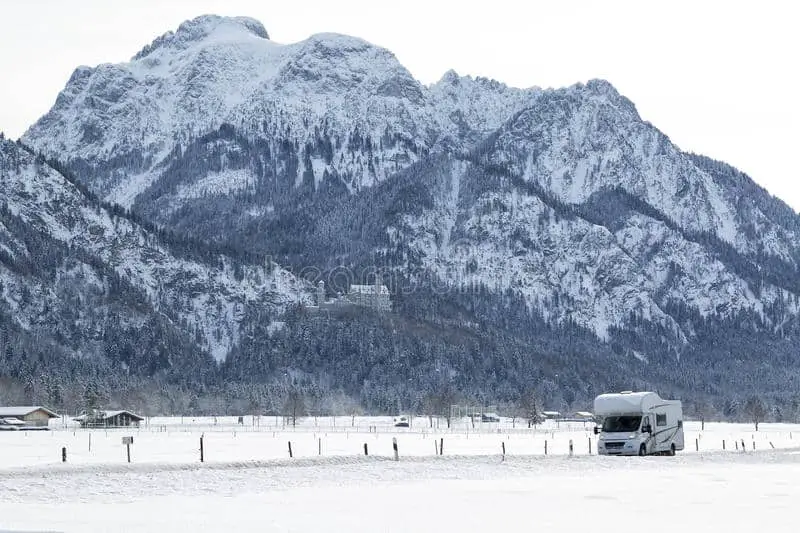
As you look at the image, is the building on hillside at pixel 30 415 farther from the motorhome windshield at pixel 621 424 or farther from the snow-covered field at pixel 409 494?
the motorhome windshield at pixel 621 424

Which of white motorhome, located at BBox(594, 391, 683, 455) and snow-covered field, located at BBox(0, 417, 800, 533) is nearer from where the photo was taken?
snow-covered field, located at BBox(0, 417, 800, 533)

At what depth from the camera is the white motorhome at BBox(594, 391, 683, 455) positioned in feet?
236

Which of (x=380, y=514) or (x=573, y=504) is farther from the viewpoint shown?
(x=573, y=504)

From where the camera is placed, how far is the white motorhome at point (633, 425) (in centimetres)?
7200

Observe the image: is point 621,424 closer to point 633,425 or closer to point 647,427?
point 633,425

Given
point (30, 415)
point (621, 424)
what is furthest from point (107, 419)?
point (621, 424)

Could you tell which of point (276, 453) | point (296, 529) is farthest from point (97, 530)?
point (276, 453)

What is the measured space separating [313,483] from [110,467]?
471 inches

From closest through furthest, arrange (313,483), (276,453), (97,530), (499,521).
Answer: (97,530)
(499,521)
(313,483)
(276,453)

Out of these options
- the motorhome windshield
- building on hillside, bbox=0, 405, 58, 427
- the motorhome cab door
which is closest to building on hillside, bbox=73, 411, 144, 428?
building on hillside, bbox=0, 405, 58, 427

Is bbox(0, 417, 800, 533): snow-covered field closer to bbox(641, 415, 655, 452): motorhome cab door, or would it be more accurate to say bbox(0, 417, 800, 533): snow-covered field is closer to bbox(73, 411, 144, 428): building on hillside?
bbox(641, 415, 655, 452): motorhome cab door

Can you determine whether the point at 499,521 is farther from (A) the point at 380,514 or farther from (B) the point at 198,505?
(B) the point at 198,505

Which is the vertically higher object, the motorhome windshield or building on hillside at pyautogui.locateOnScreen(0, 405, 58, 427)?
building on hillside at pyautogui.locateOnScreen(0, 405, 58, 427)

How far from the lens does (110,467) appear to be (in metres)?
60.2
